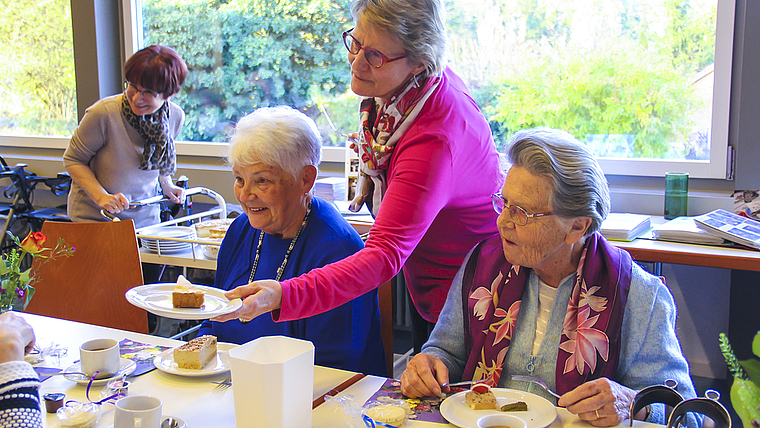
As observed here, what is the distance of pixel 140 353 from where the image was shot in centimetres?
153

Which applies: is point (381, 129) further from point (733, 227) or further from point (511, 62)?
point (511, 62)

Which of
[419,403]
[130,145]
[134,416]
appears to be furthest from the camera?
[130,145]

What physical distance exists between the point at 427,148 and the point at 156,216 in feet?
7.57

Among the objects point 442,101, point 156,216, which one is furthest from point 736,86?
point 156,216

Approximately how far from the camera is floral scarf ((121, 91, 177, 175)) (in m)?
3.12

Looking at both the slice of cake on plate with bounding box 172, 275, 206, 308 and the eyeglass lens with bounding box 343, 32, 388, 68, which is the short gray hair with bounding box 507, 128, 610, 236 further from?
the slice of cake on plate with bounding box 172, 275, 206, 308

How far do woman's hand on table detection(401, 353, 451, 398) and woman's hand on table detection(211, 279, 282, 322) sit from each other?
1.04 ft

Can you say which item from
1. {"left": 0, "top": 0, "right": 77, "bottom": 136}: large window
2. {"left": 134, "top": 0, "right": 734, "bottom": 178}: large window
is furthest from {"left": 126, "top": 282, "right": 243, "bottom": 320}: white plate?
{"left": 0, "top": 0, "right": 77, "bottom": 136}: large window

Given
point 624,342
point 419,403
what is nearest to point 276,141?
point 419,403

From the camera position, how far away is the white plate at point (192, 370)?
4.49 ft

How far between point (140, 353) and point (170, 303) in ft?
0.69

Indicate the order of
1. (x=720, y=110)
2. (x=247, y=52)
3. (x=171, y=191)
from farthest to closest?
1. (x=247, y=52)
2. (x=171, y=191)
3. (x=720, y=110)

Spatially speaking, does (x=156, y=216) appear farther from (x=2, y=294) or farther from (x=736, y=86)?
(x=736, y=86)

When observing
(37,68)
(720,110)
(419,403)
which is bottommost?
(419,403)
